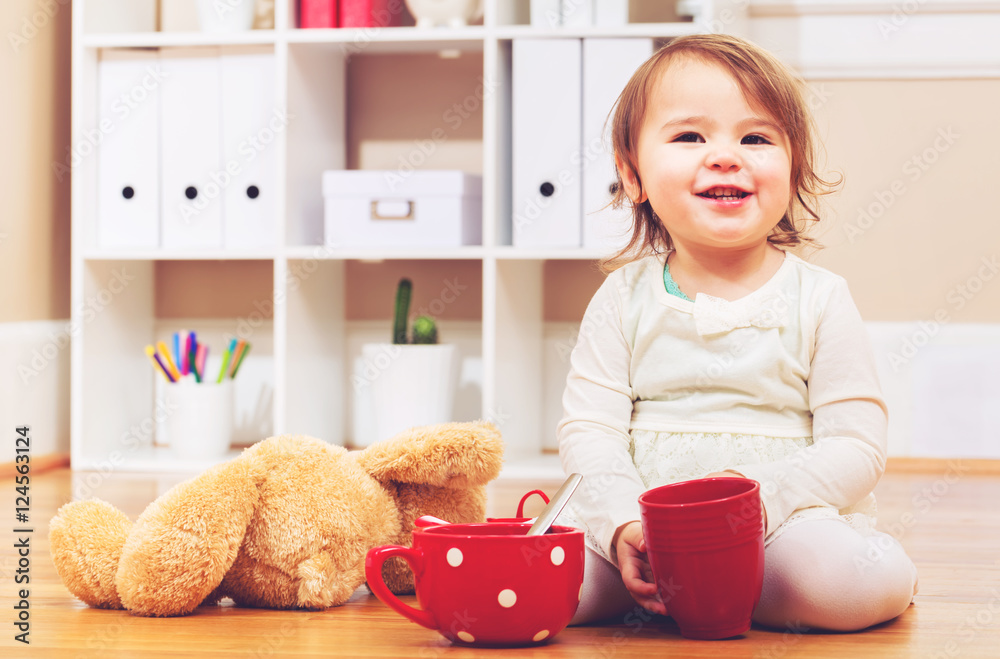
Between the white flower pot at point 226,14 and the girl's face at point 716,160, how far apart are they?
1.13 metres

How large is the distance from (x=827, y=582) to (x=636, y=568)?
0.45ft

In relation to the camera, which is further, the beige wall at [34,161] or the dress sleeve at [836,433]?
the beige wall at [34,161]

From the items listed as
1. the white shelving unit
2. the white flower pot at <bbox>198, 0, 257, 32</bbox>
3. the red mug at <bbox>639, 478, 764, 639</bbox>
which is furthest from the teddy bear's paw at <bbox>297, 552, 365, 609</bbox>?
the white flower pot at <bbox>198, 0, 257, 32</bbox>

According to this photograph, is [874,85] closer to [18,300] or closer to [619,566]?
[619,566]

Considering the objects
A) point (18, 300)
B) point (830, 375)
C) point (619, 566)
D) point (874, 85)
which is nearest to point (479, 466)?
point (619, 566)

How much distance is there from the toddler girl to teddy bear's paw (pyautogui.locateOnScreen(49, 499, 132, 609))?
0.37m

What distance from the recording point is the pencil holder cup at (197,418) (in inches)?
71.0

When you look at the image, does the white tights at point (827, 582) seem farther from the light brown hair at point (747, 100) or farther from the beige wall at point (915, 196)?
the beige wall at point (915, 196)

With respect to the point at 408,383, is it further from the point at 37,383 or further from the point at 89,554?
the point at 89,554

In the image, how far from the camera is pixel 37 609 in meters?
0.84

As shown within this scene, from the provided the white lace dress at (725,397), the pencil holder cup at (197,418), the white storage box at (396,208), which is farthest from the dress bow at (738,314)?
the pencil holder cup at (197,418)

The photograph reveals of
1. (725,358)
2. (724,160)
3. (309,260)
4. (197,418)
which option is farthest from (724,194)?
(197,418)

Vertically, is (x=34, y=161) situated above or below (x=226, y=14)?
below

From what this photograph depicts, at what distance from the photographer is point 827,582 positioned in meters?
0.76
